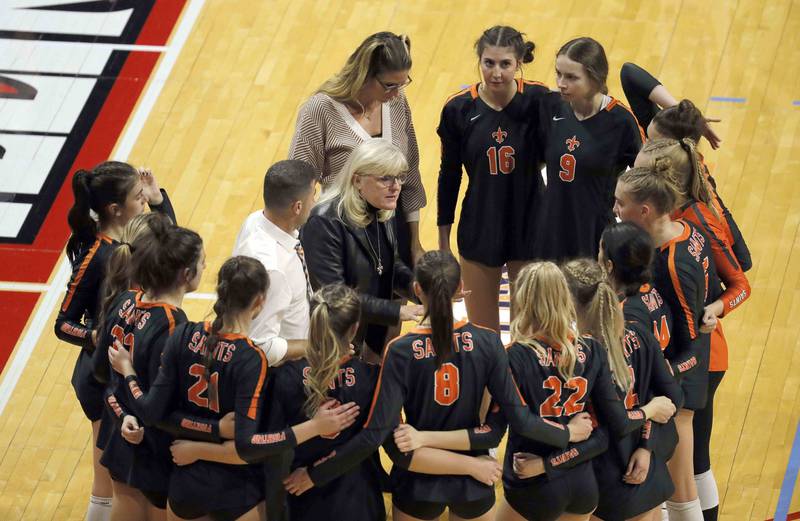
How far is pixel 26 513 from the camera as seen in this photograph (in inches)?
246

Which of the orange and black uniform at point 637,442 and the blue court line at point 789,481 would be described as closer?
the orange and black uniform at point 637,442

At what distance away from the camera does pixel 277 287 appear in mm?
4992

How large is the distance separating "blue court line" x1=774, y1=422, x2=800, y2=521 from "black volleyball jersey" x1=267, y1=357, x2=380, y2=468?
102 inches

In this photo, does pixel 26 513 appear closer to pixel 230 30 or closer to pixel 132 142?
pixel 132 142

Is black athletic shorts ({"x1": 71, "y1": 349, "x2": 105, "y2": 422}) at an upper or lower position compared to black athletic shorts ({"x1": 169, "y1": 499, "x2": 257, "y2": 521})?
upper

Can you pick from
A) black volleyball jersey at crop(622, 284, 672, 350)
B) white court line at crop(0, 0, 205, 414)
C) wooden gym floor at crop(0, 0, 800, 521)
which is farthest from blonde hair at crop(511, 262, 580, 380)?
white court line at crop(0, 0, 205, 414)

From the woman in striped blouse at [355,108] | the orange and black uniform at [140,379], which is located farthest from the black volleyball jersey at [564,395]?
the woman in striped blouse at [355,108]

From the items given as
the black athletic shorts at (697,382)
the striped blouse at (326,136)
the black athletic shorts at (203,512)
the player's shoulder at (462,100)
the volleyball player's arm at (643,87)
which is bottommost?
the black athletic shorts at (203,512)

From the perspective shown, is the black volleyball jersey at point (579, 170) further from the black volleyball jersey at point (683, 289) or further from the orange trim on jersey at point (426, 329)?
the orange trim on jersey at point (426, 329)

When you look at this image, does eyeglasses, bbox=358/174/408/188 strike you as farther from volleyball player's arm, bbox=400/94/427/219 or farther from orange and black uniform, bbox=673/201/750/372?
orange and black uniform, bbox=673/201/750/372

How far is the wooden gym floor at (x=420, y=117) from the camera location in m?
7.01

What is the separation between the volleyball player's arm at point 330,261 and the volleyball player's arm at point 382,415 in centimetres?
77

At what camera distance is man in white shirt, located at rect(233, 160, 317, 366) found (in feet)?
16.4

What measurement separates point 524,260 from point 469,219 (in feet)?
1.12
